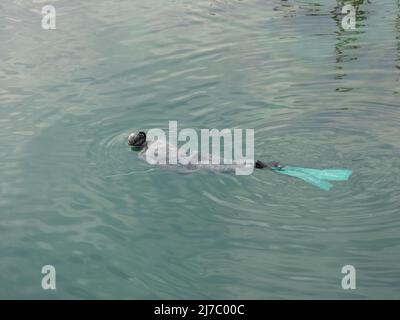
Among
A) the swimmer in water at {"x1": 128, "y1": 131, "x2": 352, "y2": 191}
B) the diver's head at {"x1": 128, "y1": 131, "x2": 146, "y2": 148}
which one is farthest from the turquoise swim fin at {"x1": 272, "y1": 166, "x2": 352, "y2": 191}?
the diver's head at {"x1": 128, "y1": 131, "x2": 146, "y2": 148}

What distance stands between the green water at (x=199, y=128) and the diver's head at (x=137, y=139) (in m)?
0.28

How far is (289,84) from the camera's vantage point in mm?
11977

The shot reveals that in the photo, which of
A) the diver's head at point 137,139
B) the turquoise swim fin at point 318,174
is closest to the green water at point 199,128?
the turquoise swim fin at point 318,174

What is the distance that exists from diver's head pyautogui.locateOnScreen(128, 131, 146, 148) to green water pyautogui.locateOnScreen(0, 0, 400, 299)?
275 millimetres

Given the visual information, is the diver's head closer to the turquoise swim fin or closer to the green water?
the green water

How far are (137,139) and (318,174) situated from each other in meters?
2.70

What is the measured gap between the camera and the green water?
775cm

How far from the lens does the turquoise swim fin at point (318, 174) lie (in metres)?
8.76

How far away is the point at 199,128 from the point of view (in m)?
10.7

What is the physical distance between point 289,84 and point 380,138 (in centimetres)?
249

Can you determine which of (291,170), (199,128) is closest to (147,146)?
(199,128)

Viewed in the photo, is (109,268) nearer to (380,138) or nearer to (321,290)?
(321,290)
